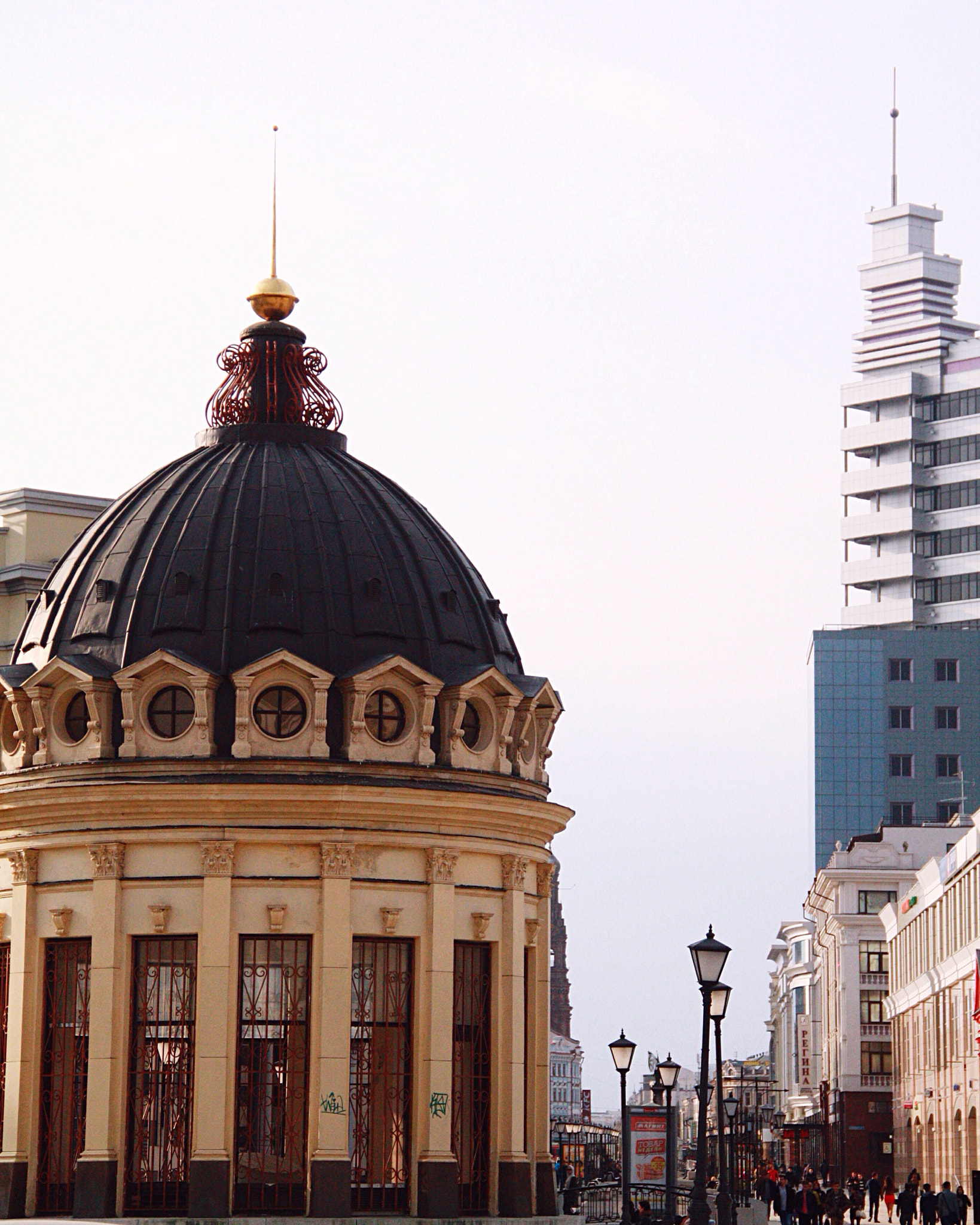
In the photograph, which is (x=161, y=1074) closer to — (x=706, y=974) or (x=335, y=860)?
(x=335, y=860)

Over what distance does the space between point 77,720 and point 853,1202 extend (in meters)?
35.6

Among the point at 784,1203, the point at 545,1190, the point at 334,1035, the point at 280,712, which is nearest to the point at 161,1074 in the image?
the point at 334,1035

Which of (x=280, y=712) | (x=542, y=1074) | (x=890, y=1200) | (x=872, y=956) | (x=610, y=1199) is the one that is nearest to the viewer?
(x=280, y=712)

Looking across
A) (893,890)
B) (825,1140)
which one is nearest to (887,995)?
(893,890)

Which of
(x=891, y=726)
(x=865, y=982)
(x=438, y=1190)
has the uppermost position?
(x=891, y=726)

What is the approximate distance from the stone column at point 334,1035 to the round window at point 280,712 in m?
2.26

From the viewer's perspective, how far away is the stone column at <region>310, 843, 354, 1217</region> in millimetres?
40719

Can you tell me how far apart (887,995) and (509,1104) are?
64588 mm

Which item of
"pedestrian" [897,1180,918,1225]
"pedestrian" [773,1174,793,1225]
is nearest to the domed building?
"pedestrian" [773,1174,793,1225]

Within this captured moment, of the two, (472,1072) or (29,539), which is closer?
(472,1072)

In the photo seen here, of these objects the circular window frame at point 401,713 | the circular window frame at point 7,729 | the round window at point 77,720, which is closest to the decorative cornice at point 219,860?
the circular window frame at point 401,713

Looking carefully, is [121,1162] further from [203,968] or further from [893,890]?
[893,890]

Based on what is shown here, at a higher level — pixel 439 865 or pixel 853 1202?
pixel 439 865

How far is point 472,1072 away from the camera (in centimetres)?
4341
